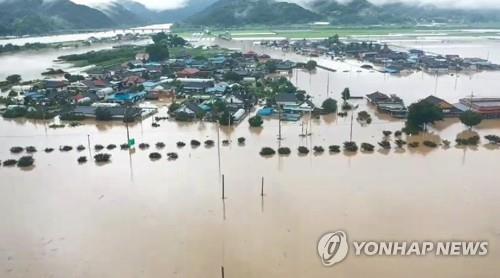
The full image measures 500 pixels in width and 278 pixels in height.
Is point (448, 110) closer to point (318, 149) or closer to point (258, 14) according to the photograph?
point (318, 149)

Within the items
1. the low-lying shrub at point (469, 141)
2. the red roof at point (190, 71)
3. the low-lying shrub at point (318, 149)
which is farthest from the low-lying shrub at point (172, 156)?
the red roof at point (190, 71)

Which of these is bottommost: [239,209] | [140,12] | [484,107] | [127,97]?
[239,209]

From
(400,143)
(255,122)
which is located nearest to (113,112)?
(255,122)

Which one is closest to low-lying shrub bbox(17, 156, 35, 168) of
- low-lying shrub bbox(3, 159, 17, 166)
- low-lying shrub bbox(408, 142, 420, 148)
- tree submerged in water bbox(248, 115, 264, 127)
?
low-lying shrub bbox(3, 159, 17, 166)

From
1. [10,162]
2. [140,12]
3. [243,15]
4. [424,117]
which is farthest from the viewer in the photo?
[140,12]

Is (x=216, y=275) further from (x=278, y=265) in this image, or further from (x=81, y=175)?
(x=81, y=175)

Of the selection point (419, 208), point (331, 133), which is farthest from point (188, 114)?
point (419, 208)
